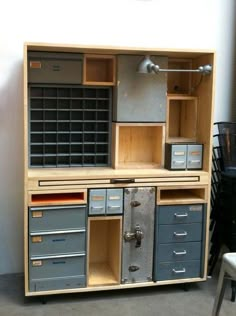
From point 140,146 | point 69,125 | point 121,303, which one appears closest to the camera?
point 121,303

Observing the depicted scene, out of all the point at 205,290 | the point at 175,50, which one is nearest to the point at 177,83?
the point at 175,50

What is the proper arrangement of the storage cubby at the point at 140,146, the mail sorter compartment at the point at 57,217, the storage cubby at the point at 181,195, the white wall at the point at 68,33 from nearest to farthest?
the mail sorter compartment at the point at 57,217, the storage cubby at the point at 181,195, the white wall at the point at 68,33, the storage cubby at the point at 140,146

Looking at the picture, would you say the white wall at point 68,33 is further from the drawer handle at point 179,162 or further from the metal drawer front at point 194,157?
the drawer handle at point 179,162

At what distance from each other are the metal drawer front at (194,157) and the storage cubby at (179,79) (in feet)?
1.57

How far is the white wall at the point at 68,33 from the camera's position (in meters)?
3.18

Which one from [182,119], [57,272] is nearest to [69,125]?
[182,119]

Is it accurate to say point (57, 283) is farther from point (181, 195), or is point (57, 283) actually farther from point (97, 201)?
point (181, 195)

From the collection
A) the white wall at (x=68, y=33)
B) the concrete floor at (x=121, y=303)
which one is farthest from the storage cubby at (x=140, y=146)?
the concrete floor at (x=121, y=303)

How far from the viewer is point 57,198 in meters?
2.96

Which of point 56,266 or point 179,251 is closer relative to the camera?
point 56,266

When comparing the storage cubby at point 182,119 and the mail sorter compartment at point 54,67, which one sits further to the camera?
the storage cubby at point 182,119

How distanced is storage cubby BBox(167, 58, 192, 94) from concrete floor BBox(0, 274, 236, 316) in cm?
147

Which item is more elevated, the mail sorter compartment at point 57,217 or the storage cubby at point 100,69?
the storage cubby at point 100,69

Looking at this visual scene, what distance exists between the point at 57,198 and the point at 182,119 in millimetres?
1206
